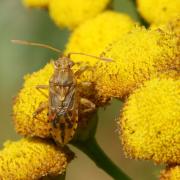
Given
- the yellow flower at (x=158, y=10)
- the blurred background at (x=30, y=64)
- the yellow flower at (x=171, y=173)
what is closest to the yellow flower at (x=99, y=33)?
the yellow flower at (x=158, y=10)

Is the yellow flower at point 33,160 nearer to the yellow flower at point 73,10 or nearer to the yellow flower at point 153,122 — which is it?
the yellow flower at point 153,122

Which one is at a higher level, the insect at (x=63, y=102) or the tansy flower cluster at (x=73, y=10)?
the tansy flower cluster at (x=73, y=10)

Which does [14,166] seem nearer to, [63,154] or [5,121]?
[63,154]

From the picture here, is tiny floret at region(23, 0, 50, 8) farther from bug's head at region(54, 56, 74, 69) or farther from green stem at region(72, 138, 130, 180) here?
green stem at region(72, 138, 130, 180)

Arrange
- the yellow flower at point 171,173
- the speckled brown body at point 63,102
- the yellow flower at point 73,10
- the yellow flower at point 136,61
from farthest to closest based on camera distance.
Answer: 1. the yellow flower at point 73,10
2. the speckled brown body at point 63,102
3. the yellow flower at point 136,61
4. the yellow flower at point 171,173

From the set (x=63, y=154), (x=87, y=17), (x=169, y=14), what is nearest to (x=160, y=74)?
(x=63, y=154)

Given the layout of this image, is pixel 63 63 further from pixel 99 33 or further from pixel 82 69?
pixel 99 33
